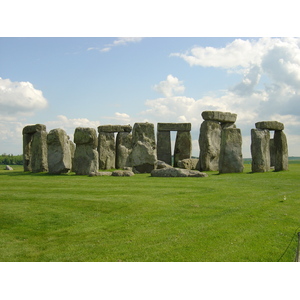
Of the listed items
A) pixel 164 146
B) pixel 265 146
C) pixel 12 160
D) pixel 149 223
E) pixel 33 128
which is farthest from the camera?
pixel 12 160

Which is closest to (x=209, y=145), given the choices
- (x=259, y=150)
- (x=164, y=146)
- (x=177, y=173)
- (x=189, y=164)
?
(x=189, y=164)

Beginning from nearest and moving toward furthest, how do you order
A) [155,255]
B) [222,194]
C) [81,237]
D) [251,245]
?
[155,255], [251,245], [81,237], [222,194]

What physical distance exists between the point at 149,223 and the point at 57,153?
12.2 metres

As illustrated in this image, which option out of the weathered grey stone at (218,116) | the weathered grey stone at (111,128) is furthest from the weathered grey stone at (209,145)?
the weathered grey stone at (111,128)

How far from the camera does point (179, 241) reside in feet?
24.5

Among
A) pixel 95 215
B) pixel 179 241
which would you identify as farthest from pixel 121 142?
pixel 179 241

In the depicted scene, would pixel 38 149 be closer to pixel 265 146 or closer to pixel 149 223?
pixel 265 146

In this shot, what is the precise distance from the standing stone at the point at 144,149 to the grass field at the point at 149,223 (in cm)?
822

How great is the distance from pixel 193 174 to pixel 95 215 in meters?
8.74

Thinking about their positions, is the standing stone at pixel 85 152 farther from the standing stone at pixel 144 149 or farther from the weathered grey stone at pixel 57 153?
the standing stone at pixel 144 149

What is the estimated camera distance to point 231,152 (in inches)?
795

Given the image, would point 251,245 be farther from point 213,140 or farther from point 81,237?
point 213,140

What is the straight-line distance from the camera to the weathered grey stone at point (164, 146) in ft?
95.0

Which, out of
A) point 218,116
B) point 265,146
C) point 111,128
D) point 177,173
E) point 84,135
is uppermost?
point 218,116
